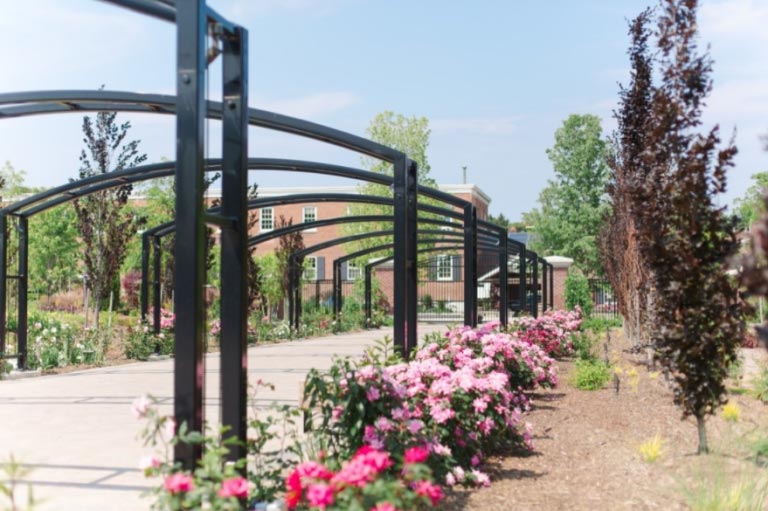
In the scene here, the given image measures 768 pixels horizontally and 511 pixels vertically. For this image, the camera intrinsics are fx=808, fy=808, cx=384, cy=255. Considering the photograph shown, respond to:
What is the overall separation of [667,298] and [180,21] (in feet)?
13.5

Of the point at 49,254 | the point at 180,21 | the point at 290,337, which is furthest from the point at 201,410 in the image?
the point at 49,254

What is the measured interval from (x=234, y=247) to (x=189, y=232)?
2.17 feet

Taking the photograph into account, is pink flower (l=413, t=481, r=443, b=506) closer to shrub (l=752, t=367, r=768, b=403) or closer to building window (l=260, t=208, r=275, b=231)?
shrub (l=752, t=367, r=768, b=403)

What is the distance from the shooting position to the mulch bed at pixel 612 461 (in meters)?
5.08

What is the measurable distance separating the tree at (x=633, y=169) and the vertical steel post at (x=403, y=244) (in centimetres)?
222

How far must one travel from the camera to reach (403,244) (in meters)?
8.16

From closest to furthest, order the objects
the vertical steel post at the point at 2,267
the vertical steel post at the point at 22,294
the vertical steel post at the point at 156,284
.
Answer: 1. the vertical steel post at the point at 2,267
2. the vertical steel post at the point at 22,294
3. the vertical steel post at the point at 156,284

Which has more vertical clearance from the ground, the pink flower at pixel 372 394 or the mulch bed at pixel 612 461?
the pink flower at pixel 372 394

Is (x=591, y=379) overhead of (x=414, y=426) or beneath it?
beneath

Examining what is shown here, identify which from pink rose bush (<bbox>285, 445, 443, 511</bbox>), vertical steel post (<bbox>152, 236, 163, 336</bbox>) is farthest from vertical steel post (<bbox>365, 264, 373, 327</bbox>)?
pink rose bush (<bbox>285, 445, 443, 511</bbox>)

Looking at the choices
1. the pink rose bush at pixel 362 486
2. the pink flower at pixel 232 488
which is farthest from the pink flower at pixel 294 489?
the pink flower at pixel 232 488

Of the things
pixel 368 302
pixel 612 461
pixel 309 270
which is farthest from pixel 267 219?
pixel 612 461

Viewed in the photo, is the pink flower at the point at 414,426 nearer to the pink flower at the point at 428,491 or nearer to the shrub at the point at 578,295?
the pink flower at the point at 428,491

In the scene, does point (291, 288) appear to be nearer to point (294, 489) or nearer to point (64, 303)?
point (64, 303)
